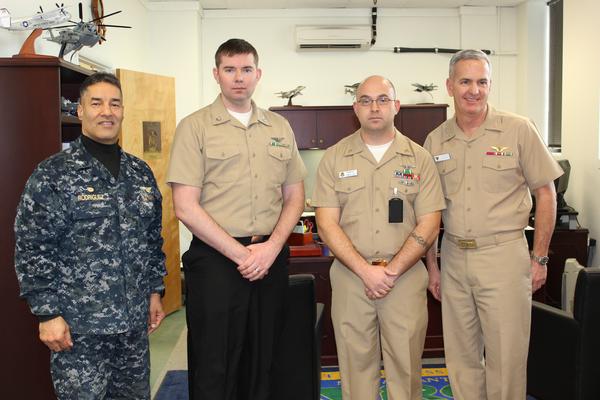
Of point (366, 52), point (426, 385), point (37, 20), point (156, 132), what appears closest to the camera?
point (37, 20)

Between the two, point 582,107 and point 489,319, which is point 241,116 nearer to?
point 489,319

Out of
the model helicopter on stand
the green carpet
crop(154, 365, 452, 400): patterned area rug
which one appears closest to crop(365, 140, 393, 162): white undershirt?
crop(154, 365, 452, 400): patterned area rug

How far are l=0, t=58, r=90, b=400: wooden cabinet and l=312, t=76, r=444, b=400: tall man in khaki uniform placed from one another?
1441mm

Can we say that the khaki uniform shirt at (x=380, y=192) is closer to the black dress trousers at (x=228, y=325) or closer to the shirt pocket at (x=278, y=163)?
the shirt pocket at (x=278, y=163)

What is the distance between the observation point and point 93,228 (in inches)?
82.6

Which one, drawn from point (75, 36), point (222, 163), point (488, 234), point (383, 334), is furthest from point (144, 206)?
point (75, 36)

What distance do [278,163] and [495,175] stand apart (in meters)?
1.00

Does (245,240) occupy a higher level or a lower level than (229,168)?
lower

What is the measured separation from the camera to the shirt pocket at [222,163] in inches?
90.1

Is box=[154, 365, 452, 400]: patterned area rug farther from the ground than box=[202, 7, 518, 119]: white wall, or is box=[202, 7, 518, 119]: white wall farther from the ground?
box=[202, 7, 518, 119]: white wall

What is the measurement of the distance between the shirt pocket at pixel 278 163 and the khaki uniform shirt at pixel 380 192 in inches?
11.8

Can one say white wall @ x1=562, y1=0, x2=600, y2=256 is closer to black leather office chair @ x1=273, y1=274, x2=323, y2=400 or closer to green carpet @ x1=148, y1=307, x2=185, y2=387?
black leather office chair @ x1=273, y1=274, x2=323, y2=400

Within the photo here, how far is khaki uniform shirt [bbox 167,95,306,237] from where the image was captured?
228 cm

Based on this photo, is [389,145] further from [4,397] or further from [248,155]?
[4,397]
